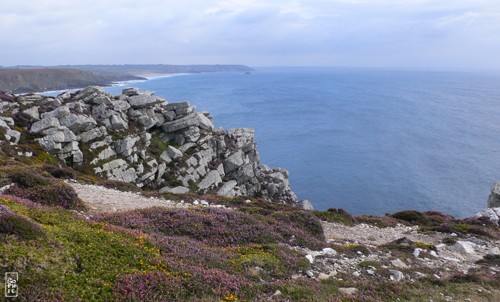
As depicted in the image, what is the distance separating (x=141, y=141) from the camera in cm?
5103

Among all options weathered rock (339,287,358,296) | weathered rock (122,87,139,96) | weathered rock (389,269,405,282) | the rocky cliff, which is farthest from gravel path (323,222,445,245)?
weathered rock (122,87,139,96)

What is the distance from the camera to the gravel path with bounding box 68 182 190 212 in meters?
21.3

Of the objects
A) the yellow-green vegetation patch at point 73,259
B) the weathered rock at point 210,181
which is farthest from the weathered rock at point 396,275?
the weathered rock at point 210,181

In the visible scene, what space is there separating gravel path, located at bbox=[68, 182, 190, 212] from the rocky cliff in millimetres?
18092

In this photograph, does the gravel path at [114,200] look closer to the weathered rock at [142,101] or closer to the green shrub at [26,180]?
the green shrub at [26,180]

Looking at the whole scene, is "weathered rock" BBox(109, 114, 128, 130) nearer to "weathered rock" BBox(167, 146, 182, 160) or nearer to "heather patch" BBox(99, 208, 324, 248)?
"weathered rock" BBox(167, 146, 182, 160)

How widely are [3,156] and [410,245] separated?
35.4 metres

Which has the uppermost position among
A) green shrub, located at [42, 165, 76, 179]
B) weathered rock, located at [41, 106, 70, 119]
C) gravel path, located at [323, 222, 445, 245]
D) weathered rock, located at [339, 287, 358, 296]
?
weathered rock, located at [41, 106, 70, 119]

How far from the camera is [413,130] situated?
134 meters

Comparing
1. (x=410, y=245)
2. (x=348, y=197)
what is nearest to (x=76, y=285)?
(x=410, y=245)

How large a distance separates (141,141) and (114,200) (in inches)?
1128

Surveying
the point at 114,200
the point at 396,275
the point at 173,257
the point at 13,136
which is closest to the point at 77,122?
the point at 13,136

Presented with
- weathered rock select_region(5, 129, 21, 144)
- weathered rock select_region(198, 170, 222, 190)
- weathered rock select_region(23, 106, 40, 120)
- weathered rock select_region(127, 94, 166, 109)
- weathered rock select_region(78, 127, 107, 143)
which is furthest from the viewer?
weathered rock select_region(127, 94, 166, 109)

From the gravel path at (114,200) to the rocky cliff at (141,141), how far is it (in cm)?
1809
